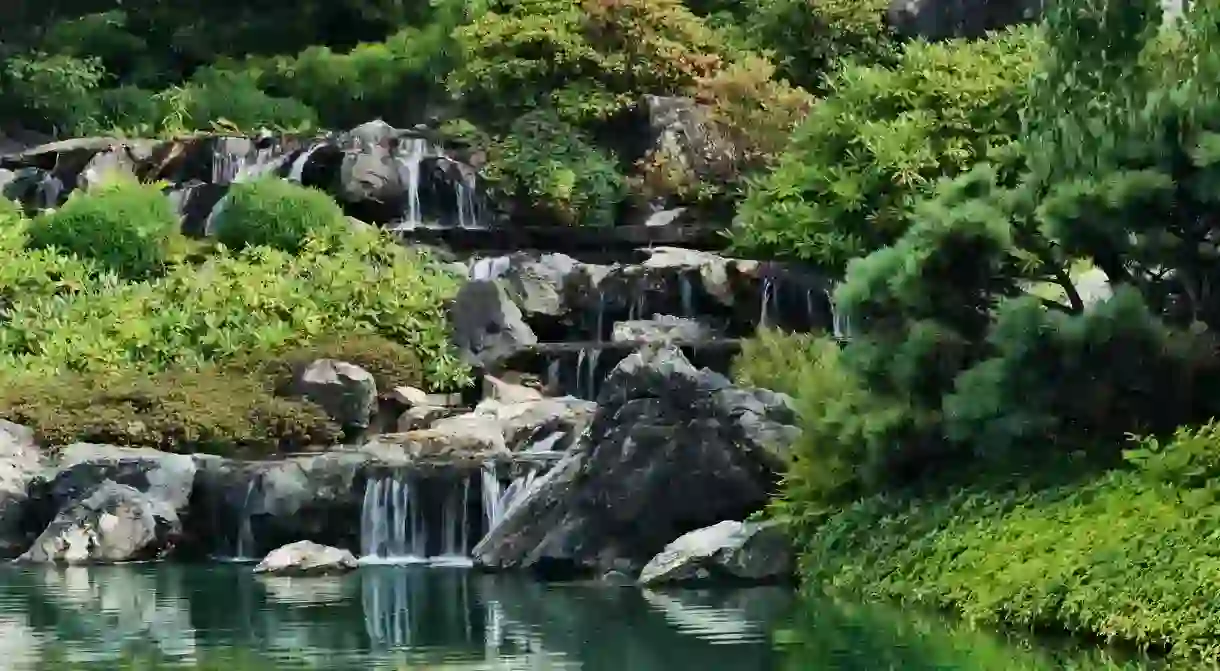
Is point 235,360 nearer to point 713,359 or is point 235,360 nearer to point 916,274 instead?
point 713,359

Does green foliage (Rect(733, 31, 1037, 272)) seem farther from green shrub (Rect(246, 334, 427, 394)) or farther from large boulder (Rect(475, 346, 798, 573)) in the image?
large boulder (Rect(475, 346, 798, 573))

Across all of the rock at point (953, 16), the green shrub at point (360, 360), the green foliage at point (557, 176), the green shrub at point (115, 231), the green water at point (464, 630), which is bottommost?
the green water at point (464, 630)

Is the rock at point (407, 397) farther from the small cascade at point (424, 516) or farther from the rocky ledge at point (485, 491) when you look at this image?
the small cascade at point (424, 516)

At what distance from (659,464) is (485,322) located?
24.5 feet

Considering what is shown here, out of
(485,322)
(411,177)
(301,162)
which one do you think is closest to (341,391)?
(485,322)

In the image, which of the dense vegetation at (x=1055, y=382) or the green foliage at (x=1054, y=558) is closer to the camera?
the green foliage at (x=1054, y=558)

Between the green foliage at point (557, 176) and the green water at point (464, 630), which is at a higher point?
the green foliage at point (557, 176)

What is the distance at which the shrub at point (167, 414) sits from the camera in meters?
17.4

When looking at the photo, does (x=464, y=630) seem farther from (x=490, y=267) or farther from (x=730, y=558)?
(x=490, y=267)

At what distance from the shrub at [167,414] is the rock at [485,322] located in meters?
2.88

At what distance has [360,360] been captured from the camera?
19.5 metres

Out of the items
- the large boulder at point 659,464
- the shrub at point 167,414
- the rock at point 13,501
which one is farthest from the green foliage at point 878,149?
the rock at point 13,501

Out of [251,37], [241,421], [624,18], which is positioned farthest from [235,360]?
[251,37]

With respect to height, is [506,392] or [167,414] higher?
[506,392]
